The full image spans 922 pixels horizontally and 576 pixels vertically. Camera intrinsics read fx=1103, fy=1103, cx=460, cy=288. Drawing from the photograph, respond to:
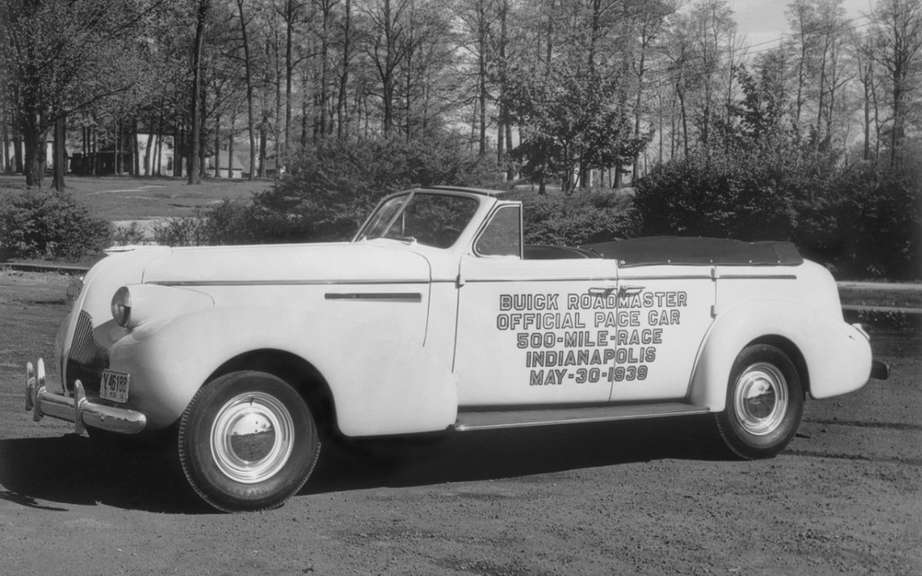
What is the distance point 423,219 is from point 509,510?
206cm

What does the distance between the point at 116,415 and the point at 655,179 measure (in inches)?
782

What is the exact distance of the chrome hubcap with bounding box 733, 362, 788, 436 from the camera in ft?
22.9

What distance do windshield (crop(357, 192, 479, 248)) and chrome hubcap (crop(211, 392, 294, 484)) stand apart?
1.51 meters

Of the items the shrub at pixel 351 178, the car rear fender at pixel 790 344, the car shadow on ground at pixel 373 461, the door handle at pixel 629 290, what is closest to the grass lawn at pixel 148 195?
the shrub at pixel 351 178

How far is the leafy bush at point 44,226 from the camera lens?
24.9 m

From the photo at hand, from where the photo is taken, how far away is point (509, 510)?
5.55 meters

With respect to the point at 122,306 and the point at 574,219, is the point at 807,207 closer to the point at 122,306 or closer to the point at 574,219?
the point at 574,219

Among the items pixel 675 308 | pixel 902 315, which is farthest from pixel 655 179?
pixel 675 308

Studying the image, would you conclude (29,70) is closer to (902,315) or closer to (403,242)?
(902,315)

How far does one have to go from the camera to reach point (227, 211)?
24.2 meters

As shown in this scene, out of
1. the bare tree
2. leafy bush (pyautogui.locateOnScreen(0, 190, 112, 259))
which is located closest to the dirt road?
leafy bush (pyautogui.locateOnScreen(0, 190, 112, 259))

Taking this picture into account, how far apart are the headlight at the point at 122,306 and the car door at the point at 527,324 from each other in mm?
1746

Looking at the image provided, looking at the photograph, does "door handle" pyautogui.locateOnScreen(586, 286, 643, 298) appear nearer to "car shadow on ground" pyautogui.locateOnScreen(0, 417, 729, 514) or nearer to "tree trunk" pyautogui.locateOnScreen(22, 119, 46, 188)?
"car shadow on ground" pyautogui.locateOnScreen(0, 417, 729, 514)

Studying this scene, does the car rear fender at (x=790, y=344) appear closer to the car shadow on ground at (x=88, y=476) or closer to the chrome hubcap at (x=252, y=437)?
the chrome hubcap at (x=252, y=437)
